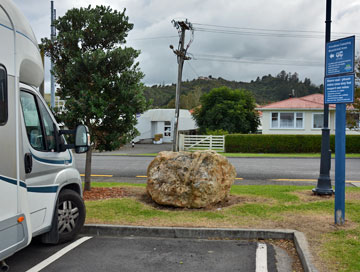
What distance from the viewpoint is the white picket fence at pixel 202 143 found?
28.8 metres

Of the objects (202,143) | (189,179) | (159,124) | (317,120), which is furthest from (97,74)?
(159,124)

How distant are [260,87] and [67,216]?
122 meters

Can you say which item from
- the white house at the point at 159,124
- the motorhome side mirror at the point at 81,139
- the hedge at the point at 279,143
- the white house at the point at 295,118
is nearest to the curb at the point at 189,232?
the motorhome side mirror at the point at 81,139

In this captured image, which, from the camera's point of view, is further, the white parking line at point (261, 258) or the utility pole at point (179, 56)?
the utility pole at point (179, 56)

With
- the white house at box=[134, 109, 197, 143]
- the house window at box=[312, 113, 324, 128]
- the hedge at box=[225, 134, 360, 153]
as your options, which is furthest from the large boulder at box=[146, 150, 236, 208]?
the white house at box=[134, 109, 197, 143]

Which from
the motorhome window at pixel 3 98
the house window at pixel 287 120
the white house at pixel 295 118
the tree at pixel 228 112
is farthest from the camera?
the tree at pixel 228 112

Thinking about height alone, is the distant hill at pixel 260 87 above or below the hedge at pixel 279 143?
above

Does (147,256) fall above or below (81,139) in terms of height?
below

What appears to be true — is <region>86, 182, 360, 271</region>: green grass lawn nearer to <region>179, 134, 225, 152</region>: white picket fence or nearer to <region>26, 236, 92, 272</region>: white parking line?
<region>26, 236, 92, 272</region>: white parking line

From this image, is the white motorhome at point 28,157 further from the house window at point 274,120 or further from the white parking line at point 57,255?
the house window at point 274,120

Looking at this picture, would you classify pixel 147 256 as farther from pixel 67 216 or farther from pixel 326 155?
pixel 326 155

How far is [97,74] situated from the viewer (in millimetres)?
8359

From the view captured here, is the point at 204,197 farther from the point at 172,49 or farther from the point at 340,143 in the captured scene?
the point at 172,49

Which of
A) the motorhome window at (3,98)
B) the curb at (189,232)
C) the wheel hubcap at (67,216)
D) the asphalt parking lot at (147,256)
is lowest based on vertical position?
the asphalt parking lot at (147,256)
